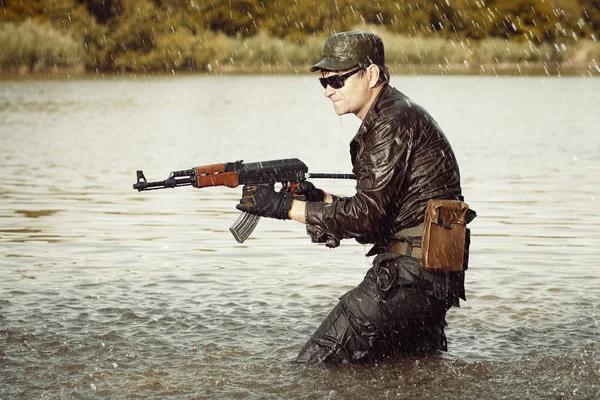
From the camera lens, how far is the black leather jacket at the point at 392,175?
6.11m

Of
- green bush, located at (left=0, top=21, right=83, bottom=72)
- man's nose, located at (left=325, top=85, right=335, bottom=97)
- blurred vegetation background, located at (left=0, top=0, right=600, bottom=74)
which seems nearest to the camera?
man's nose, located at (left=325, top=85, right=335, bottom=97)

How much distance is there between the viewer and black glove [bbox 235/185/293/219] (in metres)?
6.32

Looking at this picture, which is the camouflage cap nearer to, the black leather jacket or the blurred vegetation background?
the black leather jacket

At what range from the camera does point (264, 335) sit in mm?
7801

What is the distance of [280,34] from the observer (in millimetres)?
94500

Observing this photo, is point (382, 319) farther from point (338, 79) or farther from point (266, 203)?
point (338, 79)

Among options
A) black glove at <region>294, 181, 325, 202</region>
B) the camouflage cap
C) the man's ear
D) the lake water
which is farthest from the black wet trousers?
the camouflage cap

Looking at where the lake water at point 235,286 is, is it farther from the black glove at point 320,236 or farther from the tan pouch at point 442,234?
the tan pouch at point 442,234

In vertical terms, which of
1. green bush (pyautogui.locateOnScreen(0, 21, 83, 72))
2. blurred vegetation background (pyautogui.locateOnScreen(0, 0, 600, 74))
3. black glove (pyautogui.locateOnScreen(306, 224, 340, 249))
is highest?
blurred vegetation background (pyautogui.locateOnScreen(0, 0, 600, 74))

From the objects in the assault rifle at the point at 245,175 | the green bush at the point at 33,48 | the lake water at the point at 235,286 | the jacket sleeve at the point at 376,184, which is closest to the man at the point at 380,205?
the jacket sleeve at the point at 376,184

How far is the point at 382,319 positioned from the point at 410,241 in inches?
19.8

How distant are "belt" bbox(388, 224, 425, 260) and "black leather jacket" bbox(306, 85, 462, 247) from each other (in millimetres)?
36

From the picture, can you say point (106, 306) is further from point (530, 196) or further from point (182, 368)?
point (530, 196)

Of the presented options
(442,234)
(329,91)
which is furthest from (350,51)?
(442,234)
